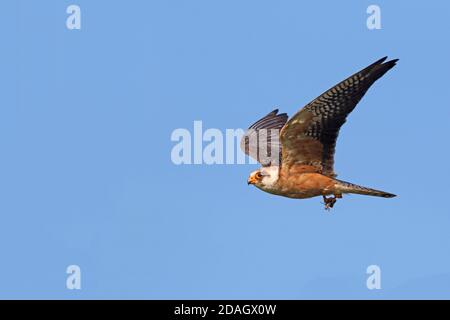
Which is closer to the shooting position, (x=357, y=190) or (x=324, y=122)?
(x=324, y=122)

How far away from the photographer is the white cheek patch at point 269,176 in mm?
14781

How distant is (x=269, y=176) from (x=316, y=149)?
2.66 ft

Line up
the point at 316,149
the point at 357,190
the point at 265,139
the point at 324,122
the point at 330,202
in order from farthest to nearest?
the point at 265,139 < the point at 330,202 < the point at 316,149 < the point at 357,190 < the point at 324,122

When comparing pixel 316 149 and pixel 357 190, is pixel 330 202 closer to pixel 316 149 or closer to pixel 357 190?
pixel 357 190

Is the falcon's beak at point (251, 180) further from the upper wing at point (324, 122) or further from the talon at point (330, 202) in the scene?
the talon at point (330, 202)

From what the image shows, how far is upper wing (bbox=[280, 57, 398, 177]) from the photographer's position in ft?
45.1

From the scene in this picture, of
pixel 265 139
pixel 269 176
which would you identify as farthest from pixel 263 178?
pixel 265 139

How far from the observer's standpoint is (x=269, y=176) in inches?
584

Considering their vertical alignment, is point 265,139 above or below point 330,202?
above

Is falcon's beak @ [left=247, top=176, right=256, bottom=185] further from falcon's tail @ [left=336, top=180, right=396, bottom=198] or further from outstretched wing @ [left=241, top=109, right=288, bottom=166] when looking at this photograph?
falcon's tail @ [left=336, top=180, right=396, bottom=198]

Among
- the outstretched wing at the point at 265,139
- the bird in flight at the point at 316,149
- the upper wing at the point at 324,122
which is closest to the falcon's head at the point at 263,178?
the bird in flight at the point at 316,149

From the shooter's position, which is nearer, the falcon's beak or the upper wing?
the upper wing

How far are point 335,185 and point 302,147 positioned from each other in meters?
0.73

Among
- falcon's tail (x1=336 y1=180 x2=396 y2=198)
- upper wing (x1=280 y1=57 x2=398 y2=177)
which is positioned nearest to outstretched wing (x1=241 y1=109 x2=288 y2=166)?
upper wing (x1=280 y1=57 x2=398 y2=177)
